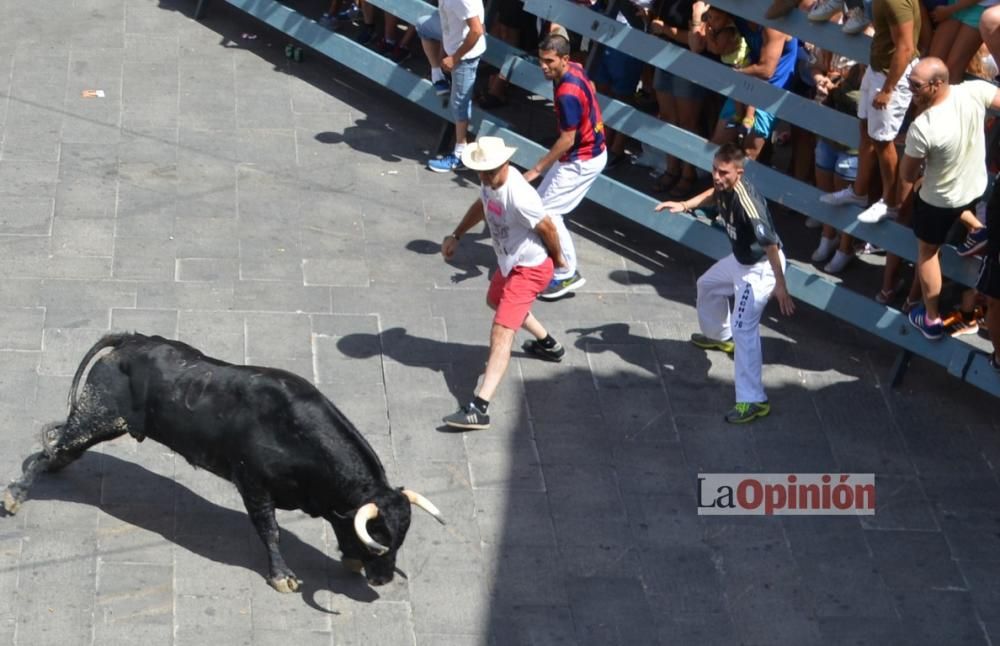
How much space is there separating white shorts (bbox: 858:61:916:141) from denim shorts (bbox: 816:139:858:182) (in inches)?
22.3

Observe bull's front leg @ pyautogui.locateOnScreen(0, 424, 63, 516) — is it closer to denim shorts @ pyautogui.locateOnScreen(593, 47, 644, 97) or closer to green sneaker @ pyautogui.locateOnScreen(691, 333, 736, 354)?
green sneaker @ pyautogui.locateOnScreen(691, 333, 736, 354)

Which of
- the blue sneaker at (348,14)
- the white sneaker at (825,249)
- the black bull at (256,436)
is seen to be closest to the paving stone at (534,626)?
the black bull at (256,436)

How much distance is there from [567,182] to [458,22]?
75.1 inches

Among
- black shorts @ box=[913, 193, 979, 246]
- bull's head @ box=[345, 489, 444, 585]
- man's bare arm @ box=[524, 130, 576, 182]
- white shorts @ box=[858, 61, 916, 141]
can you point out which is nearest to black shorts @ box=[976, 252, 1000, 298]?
black shorts @ box=[913, 193, 979, 246]

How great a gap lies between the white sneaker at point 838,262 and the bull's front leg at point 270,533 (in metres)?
4.95

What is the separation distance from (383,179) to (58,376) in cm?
365

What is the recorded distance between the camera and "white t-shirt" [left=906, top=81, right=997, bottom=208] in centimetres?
965

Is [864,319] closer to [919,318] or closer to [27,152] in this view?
[919,318]

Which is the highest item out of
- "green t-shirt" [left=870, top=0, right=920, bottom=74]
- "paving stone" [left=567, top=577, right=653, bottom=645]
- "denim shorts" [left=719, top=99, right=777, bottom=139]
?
"green t-shirt" [left=870, top=0, right=920, bottom=74]

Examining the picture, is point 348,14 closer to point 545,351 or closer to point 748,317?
point 545,351

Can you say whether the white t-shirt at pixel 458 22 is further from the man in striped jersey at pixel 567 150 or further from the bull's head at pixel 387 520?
the bull's head at pixel 387 520

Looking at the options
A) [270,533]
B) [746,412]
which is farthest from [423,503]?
[746,412]

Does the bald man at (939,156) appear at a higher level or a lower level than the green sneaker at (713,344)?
higher

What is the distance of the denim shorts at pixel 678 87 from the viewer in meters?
12.1
